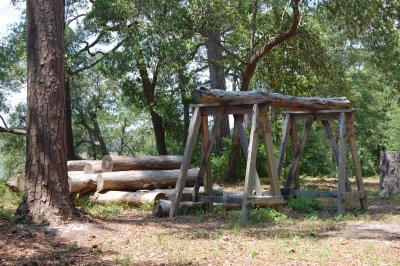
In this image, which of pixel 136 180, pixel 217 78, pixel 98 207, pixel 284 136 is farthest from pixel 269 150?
pixel 217 78

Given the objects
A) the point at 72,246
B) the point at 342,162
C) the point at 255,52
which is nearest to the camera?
the point at 72,246

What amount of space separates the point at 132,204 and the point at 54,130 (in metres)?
4.34

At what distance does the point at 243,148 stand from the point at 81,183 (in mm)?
4385

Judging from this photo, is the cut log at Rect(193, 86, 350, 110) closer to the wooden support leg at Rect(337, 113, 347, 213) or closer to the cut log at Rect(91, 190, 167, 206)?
the wooden support leg at Rect(337, 113, 347, 213)

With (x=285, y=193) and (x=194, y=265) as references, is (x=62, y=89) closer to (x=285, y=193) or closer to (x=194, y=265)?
(x=194, y=265)

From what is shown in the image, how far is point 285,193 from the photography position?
1312 cm

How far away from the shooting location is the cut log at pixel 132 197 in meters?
12.4

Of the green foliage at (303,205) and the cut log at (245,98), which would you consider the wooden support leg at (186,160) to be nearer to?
the cut log at (245,98)

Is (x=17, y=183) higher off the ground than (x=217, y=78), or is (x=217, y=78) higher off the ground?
(x=217, y=78)

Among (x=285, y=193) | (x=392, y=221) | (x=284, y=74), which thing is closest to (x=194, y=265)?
(x=392, y=221)

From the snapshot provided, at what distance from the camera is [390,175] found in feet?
49.4

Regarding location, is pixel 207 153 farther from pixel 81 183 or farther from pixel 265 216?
pixel 81 183

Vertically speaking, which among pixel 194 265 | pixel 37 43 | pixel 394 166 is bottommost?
pixel 194 265

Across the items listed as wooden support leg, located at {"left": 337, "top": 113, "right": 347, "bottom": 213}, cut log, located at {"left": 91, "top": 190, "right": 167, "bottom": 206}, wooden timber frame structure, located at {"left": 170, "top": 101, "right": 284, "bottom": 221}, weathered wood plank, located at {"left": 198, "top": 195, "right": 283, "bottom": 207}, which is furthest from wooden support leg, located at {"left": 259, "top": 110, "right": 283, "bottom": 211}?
cut log, located at {"left": 91, "top": 190, "right": 167, "bottom": 206}
